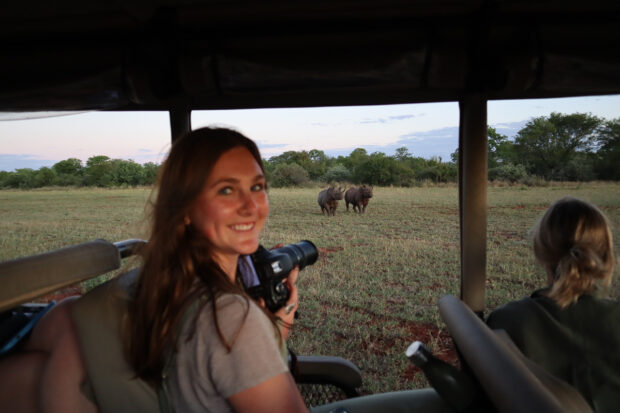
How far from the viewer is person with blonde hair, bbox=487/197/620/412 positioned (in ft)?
3.76

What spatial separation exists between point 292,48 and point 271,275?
0.94 m

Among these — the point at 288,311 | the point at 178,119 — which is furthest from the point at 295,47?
the point at 288,311

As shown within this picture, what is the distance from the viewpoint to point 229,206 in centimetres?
87

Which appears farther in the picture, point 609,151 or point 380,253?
point 380,253

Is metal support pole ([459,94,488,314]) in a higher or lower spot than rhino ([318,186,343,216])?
higher

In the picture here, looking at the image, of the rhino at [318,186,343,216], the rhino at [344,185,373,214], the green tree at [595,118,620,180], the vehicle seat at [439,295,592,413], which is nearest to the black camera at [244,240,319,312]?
the vehicle seat at [439,295,592,413]

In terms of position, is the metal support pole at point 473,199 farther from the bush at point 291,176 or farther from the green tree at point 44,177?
the green tree at point 44,177

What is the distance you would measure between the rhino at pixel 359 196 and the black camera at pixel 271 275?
11330 mm

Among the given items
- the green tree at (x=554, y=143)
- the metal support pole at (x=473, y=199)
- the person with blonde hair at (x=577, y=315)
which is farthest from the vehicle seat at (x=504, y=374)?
the green tree at (x=554, y=143)

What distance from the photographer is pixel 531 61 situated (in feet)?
4.75

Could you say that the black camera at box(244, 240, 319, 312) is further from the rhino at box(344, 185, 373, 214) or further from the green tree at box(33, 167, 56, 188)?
the green tree at box(33, 167, 56, 188)

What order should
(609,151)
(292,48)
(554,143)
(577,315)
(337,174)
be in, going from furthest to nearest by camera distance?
(337,174)
(554,143)
(609,151)
(292,48)
(577,315)

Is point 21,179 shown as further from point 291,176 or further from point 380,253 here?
point 380,253

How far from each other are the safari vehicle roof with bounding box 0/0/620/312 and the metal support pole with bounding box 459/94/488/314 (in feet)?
1.01
